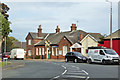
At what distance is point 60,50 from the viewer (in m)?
52.4

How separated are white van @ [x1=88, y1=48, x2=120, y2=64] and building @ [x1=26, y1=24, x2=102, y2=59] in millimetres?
16760

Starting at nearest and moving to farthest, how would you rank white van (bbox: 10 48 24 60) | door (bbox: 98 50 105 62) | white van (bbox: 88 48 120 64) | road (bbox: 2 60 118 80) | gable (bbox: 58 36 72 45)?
road (bbox: 2 60 118 80) < white van (bbox: 88 48 120 64) < door (bbox: 98 50 105 62) < gable (bbox: 58 36 72 45) < white van (bbox: 10 48 24 60)

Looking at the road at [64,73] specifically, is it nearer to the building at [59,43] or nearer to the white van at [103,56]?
the white van at [103,56]

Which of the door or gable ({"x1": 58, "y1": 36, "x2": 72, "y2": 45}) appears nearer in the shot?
the door

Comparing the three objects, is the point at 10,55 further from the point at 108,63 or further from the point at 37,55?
the point at 108,63

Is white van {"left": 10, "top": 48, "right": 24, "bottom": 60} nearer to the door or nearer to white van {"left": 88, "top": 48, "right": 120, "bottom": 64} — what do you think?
white van {"left": 88, "top": 48, "right": 120, "bottom": 64}

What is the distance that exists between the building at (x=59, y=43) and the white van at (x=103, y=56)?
16.8 m

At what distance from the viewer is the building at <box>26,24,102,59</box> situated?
4721cm

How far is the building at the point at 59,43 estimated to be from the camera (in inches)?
1859

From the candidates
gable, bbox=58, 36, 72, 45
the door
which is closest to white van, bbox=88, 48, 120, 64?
the door

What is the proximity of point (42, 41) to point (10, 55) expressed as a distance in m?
12.4

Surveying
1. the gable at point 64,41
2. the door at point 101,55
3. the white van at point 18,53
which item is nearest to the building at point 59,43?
the gable at point 64,41

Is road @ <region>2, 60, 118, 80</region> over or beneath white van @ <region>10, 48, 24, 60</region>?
Result: beneath

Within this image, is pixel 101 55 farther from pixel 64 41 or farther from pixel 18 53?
pixel 18 53
